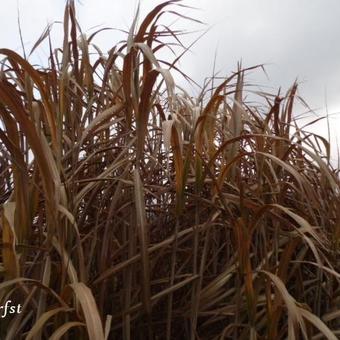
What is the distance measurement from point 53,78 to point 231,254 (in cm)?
54

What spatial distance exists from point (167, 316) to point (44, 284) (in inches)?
11.6

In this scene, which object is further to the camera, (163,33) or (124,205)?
(163,33)

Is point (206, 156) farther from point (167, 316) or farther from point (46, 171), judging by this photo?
point (46, 171)

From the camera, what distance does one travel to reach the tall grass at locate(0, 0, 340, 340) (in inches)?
39.8

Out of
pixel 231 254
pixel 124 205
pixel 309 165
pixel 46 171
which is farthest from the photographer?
pixel 309 165

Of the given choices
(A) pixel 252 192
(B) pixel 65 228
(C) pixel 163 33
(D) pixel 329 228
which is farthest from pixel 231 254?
(C) pixel 163 33

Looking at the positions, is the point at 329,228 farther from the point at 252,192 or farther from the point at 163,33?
the point at 163,33

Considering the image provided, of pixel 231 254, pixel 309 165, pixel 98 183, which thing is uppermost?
pixel 309 165

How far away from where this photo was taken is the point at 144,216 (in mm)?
1052

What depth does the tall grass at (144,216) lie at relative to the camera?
101 cm

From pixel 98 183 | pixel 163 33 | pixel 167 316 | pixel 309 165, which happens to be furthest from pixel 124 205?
pixel 309 165

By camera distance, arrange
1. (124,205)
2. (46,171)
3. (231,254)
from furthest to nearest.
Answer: (231,254) < (124,205) < (46,171)

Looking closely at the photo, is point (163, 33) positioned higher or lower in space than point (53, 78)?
higher

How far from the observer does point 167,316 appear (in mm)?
1188
